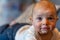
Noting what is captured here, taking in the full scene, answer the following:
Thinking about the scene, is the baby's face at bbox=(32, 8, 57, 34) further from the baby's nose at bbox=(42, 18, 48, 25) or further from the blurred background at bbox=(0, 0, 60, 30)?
the blurred background at bbox=(0, 0, 60, 30)

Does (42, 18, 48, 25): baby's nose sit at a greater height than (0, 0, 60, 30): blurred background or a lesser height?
lesser

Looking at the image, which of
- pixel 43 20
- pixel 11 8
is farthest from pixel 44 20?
pixel 11 8

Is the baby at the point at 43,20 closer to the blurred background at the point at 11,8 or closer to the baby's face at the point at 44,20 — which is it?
the baby's face at the point at 44,20

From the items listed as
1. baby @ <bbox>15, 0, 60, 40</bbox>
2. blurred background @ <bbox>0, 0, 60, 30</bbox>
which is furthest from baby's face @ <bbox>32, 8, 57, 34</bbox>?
blurred background @ <bbox>0, 0, 60, 30</bbox>

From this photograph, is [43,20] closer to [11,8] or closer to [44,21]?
[44,21]

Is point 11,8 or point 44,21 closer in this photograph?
point 44,21

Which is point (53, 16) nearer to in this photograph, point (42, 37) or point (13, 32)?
point (42, 37)

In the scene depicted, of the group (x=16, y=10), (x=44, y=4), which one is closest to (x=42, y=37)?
(x=44, y=4)

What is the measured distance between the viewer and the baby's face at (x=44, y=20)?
65 cm

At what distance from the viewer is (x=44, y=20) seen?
0.66 m

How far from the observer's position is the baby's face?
653 mm

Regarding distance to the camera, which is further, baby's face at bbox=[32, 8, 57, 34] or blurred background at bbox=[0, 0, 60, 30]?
blurred background at bbox=[0, 0, 60, 30]

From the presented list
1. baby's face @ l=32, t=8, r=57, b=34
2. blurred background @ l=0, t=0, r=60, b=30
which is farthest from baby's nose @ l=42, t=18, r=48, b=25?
blurred background @ l=0, t=0, r=60, b=30

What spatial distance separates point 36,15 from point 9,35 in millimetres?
410
